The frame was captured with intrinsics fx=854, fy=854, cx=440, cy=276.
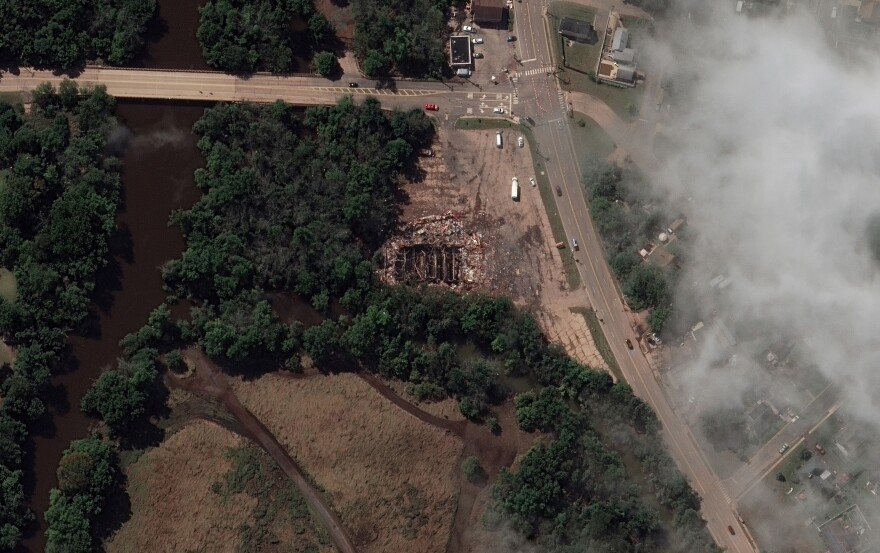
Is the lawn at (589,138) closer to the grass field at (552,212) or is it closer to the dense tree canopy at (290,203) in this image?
the grass field at (552,212)

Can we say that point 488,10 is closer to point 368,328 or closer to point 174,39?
point 174,39

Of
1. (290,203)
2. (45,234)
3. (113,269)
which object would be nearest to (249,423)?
(113,269)

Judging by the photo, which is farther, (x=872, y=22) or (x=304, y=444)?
(x=872, y=22)

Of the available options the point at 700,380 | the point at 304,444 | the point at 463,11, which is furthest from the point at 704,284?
the point at 304,444

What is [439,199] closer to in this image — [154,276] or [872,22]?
[154,276]

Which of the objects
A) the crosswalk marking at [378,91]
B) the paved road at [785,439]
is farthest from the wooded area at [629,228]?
the crosswalk marking at [378,91]

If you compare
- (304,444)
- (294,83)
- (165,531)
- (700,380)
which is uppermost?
(294,83)

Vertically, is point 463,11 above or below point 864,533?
above
